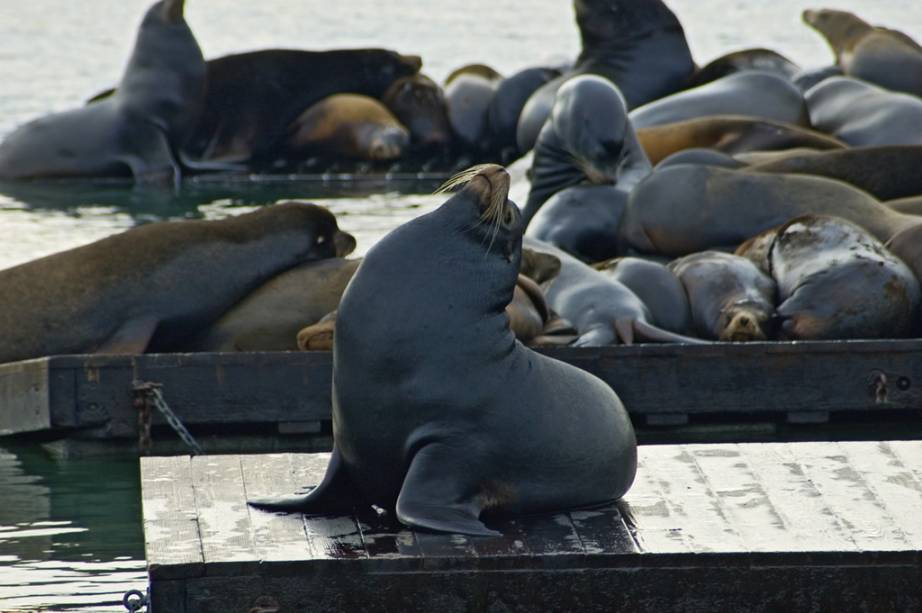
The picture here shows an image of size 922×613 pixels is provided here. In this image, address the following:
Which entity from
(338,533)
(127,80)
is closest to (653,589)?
(338,533)

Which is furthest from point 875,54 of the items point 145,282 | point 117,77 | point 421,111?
point 117,77

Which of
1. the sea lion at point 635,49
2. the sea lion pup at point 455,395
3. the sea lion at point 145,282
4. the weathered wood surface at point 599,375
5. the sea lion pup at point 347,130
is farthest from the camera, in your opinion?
the sea lion pup at point 347,130

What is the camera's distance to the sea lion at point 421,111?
51.9 feet

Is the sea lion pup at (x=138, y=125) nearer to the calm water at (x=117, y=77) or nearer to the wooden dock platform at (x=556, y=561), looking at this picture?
the calm water at (x=117, y=77)

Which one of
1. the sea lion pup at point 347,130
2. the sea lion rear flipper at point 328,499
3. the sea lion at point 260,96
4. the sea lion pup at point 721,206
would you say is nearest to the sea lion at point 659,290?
the sea lion pup at point 721,206

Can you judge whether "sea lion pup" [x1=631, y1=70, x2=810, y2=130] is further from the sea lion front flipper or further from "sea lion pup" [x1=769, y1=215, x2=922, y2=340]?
the sea lion front flipper

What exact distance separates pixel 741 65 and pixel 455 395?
33.9 ft

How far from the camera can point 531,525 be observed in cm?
487

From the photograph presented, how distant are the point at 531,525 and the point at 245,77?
11.4 m

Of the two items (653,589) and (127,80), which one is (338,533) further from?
(127,80)

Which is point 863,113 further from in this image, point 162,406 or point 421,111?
point 162,406

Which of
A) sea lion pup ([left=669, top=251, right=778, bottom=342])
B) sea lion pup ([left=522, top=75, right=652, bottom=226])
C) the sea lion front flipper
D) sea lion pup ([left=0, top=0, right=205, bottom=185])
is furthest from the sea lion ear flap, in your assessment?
sea lion pup ([left=0, top=0, right=205, bottom=185])

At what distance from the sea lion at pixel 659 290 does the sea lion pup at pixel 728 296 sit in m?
0.04

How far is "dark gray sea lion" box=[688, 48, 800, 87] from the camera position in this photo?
47.5 feet
